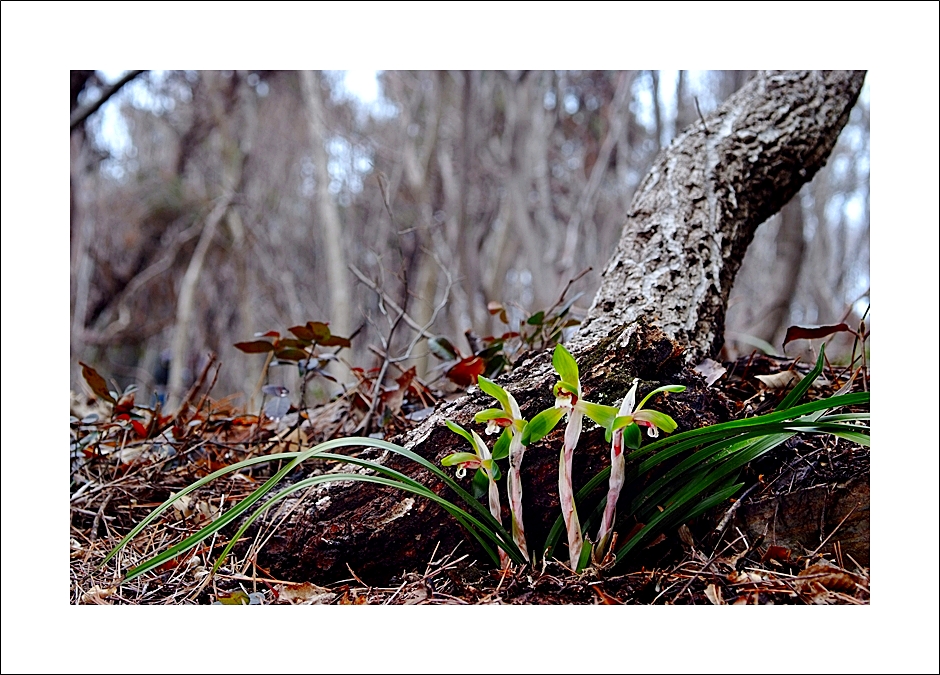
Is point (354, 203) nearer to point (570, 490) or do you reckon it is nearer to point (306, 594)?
point (306, 594)

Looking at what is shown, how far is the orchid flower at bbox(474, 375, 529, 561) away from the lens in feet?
2.22

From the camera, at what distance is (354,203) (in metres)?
5.53

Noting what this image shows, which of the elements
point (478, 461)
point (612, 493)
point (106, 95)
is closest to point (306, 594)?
point (478, 461)

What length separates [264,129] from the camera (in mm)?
5645

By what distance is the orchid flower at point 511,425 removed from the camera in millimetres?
676

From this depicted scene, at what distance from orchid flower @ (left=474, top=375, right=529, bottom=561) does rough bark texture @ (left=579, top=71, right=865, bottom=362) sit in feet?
1.06

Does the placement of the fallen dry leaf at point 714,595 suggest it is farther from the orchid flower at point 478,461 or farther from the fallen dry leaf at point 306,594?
the fallen dry leaf at point 306,594

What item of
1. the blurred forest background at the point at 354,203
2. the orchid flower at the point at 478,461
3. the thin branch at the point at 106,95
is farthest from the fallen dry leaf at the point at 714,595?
the blurred forest background at the point at 354,203

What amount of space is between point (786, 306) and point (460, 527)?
9.11 ft

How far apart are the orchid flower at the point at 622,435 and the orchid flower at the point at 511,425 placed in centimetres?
9

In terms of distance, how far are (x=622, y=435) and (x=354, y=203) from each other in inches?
202

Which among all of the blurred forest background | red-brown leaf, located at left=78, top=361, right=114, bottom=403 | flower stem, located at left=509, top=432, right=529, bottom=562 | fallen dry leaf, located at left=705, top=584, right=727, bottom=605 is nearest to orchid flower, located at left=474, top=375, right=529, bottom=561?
flower stem, located at left=509, top=432, right=529, bottom=562

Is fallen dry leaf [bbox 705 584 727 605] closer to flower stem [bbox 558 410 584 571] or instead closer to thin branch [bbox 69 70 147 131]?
flower stem [bbox 558 410 584 571]
